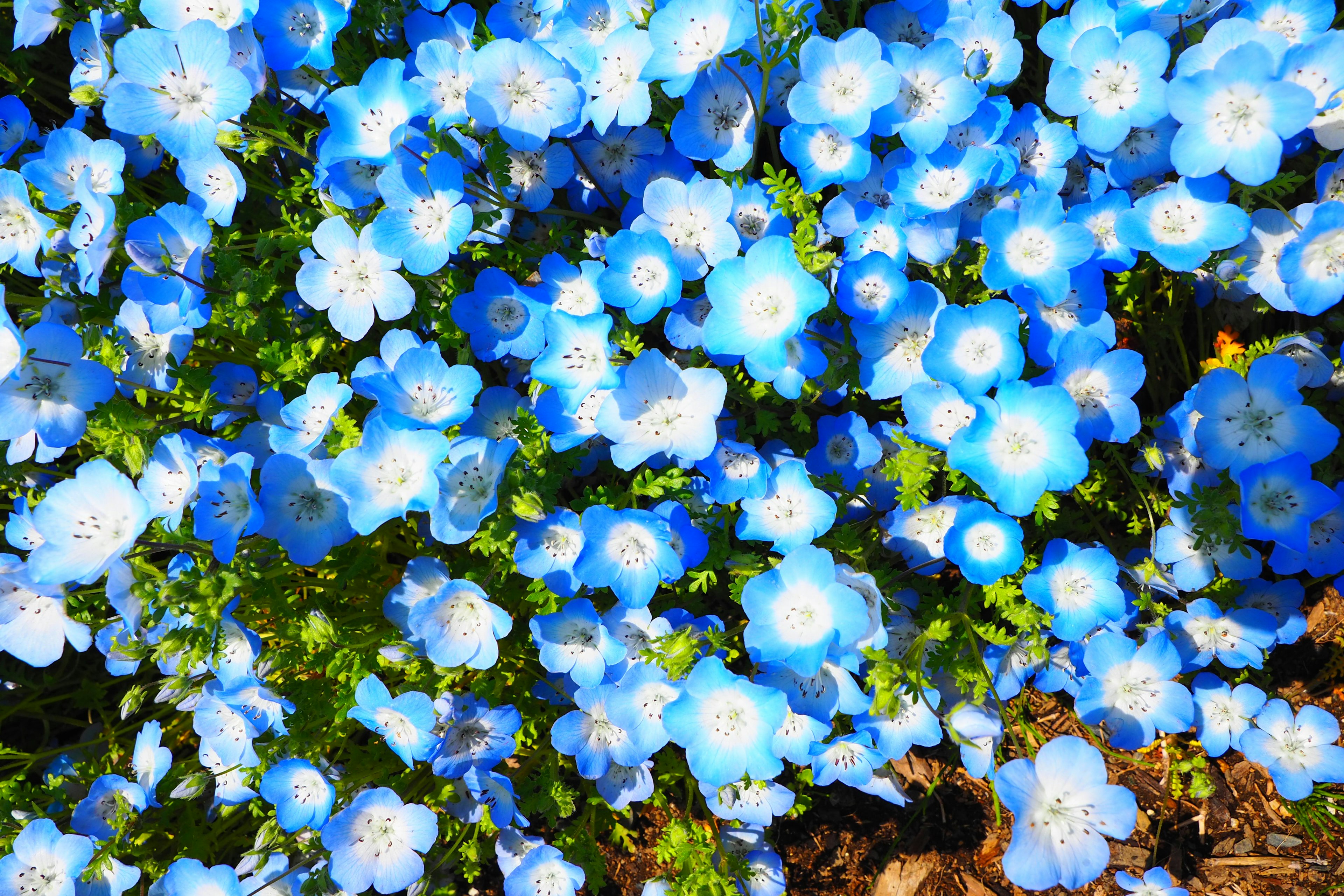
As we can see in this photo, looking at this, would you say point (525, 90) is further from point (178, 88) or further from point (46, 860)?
point (46, 860)

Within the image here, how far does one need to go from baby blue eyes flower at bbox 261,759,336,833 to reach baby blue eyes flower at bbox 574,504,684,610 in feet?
3.46

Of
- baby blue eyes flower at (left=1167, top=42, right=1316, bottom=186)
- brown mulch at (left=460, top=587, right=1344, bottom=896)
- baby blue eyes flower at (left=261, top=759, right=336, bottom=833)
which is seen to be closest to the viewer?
baby blue eyes flower at (left=1167, top=42, right=1316, bottom=186)

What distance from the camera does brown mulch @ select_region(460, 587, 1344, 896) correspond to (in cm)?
295

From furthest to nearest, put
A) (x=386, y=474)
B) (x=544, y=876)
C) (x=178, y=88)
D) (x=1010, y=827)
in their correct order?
(x=1010, y=827), (x=544, y=876), (x=178, y=88), (x=386, y=474)

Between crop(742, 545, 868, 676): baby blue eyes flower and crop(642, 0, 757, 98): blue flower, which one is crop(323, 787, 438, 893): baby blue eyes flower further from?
crop(642, 0, 757, 98): blue flower

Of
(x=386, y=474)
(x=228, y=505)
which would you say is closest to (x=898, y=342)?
(x=386, y=474)

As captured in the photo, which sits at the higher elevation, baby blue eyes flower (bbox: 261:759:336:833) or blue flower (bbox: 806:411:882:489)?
blue flower (bbox: 806:411:882:489)

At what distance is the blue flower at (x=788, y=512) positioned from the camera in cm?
240

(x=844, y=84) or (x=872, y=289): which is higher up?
(x=844, y=84)

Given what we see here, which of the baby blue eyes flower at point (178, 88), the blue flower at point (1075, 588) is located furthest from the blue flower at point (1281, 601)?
the baby blue eyes flower at point (178, 88)

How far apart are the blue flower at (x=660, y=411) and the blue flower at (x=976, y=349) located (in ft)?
2.02

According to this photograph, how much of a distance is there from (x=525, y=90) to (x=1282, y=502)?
252 cm

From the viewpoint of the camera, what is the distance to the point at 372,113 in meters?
2.67

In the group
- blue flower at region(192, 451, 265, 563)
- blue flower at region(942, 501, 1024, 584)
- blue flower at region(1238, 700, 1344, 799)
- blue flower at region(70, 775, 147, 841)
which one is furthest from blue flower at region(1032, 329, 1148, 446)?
blue flower at region(70, 775, 147, 841)
